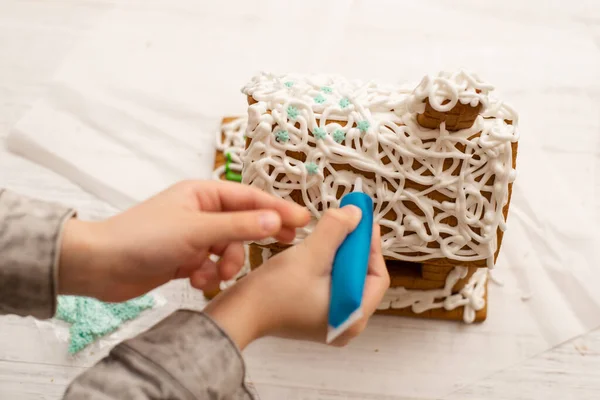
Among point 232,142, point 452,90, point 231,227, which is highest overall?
point 452,90

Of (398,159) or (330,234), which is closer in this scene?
(330,234)

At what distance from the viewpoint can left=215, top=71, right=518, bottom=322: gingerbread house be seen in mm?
778

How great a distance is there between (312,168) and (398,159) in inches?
4.4

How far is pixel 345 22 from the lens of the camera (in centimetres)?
142

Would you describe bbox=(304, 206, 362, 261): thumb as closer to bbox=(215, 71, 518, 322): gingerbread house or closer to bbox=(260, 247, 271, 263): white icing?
bbox=(215, 71, 518, 322): gingerbread house

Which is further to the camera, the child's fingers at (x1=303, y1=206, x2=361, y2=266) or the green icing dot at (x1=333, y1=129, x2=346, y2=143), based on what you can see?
the green icing dot at (x1=333, y1=129, x2=346, y2=143)

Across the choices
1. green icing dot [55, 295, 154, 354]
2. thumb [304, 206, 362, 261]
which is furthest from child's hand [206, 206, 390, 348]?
green icing dot [55, 295, 154, 354]

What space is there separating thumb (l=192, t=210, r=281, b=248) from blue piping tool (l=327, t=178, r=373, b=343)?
0.09 m

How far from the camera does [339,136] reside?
31.2 inches

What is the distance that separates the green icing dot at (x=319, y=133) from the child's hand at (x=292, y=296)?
14 cm

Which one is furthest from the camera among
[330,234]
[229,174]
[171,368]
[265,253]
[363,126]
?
[229,174]

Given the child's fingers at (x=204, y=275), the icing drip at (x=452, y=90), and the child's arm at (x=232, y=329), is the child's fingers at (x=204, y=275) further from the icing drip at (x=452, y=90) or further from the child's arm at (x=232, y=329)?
the icing drip at (x=452, y=90)

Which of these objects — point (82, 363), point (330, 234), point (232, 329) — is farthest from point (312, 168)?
point (82, 363)

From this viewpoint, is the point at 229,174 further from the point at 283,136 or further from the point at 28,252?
the point at 28,252
